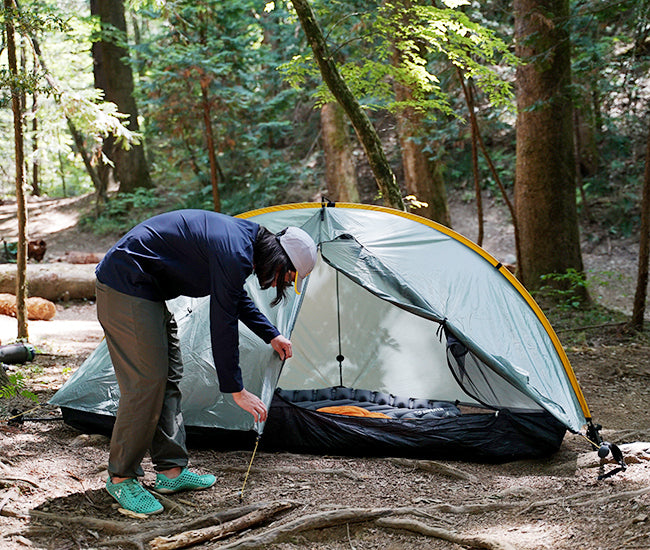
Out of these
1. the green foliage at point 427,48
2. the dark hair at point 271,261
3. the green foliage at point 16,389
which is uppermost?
the green foliage at point 427,48

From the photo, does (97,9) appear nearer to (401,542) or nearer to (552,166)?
(552,166)

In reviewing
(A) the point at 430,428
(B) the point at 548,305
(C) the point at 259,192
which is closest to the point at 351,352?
(A) the point at 430,428

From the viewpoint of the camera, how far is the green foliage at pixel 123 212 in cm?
1498

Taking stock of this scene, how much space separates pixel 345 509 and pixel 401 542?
0.30 meters

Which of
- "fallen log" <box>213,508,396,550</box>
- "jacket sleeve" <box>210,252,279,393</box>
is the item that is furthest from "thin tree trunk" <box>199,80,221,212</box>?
"fallen log" <box>213,508,396,550</box>

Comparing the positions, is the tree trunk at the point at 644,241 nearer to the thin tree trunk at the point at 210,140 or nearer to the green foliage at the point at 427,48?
the green foliage at the point at 427,48

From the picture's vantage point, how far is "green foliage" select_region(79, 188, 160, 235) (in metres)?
15.0

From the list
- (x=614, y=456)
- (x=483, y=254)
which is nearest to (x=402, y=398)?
(x=483, y=254)

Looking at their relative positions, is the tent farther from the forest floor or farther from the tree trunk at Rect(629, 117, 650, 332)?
the tree trunk at Rect(629, 117, 650, 332)

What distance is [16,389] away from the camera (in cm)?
455

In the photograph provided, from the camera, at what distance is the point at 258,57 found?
12.8 meters

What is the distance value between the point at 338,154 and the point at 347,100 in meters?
5.53

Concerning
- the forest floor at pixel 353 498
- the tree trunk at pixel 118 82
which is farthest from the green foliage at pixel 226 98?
the forest floor at pixel 353 498

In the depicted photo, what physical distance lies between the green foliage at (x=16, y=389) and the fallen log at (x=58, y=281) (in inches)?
181
